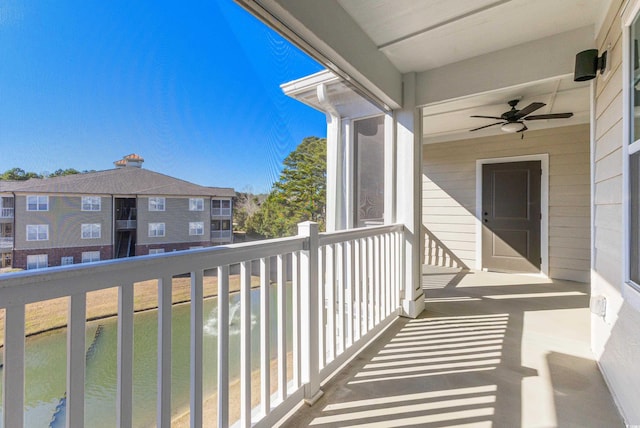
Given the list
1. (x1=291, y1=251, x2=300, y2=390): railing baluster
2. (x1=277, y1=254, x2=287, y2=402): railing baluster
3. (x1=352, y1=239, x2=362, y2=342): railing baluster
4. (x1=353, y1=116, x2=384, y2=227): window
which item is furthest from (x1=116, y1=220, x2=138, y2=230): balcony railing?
(x1=353, y1=116, x2=384, y2=227): window

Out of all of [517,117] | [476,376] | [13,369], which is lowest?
[476,376]

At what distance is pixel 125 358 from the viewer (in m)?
0.95

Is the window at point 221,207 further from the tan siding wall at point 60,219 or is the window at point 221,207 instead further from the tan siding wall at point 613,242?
the tan siding wall at point 613,242

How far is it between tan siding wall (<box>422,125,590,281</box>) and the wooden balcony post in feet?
14.4

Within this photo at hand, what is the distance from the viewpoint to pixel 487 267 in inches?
201

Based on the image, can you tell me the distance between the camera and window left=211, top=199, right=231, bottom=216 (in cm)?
111

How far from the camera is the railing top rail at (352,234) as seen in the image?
1.95m

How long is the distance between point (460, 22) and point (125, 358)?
2847 millimetres

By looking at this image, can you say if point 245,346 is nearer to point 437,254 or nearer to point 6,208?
point 6,208

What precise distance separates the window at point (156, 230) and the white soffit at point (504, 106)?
2.92m

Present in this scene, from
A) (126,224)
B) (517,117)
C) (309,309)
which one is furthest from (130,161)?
(517,117)

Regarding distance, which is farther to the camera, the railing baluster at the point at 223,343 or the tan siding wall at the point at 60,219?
the railing baluster at the point at 223,343

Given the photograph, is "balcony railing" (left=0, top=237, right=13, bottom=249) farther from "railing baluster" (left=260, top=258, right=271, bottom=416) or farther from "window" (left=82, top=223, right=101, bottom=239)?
"railing baluster" (left=260, top=258, right=271, bottom=416)

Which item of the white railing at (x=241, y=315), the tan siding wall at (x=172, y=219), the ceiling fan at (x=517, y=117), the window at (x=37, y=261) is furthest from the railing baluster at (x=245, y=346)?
the ceiling fan at (x=517, y=117)
